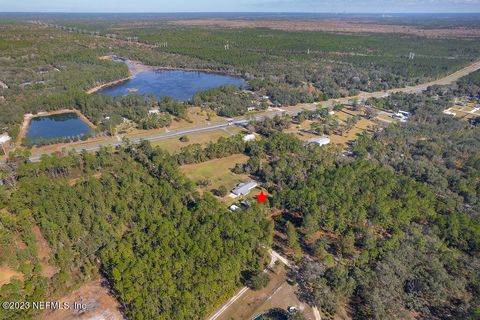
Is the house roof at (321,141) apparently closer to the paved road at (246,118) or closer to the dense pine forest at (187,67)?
the paved road at (246,118)

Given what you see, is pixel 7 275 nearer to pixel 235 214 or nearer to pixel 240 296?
pixel 240 296

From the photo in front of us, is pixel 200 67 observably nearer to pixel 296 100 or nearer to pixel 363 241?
pixel 296 100

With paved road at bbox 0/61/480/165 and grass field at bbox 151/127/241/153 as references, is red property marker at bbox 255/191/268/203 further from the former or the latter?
paved road at bbox 0/61/480/165

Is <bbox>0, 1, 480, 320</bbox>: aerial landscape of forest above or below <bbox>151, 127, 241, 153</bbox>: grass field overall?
above

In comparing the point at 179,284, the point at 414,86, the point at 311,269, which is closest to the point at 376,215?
the point at 311,269

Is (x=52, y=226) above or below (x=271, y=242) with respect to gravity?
above

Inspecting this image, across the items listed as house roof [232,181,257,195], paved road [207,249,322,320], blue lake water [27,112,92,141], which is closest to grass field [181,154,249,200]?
house roof [232,181,257,195]

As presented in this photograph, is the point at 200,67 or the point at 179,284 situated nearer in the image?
the point at 179,284
